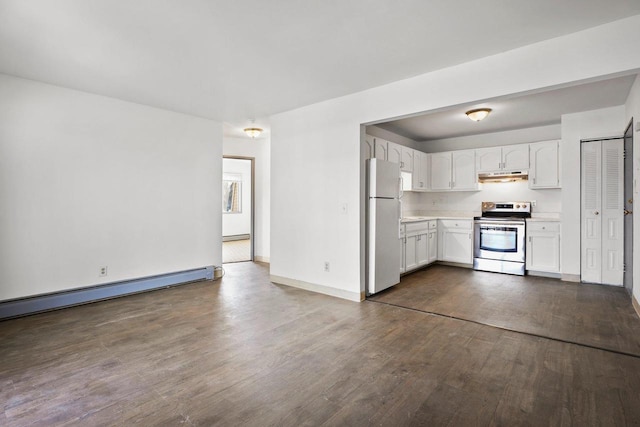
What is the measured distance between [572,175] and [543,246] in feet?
3.82

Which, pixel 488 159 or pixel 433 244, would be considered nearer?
pixel 488 159

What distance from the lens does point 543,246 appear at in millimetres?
5164

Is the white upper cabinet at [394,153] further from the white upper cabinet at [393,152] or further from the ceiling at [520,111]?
the ceiling at [520,111]

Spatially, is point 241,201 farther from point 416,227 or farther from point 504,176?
point 504,176

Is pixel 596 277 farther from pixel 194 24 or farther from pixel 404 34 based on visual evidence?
pixel 194 24

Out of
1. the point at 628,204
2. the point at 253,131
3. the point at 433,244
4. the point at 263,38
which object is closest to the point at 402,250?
the point at 433,244

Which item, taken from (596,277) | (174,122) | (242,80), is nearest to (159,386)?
(242,80)

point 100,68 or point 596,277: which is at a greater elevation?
point 100,68

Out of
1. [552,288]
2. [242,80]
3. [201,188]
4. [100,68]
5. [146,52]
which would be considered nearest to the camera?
[146,52]

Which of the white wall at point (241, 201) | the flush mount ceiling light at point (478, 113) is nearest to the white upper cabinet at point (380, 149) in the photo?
the flush mount ceiling light at point (478, 113)

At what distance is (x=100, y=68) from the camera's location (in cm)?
329

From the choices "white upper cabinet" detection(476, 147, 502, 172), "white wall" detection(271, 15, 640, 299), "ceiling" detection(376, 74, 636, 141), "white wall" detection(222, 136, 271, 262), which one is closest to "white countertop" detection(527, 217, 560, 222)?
"white upper cabinet" detection(476, 147, 502, 172)

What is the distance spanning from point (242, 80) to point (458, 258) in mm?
4777

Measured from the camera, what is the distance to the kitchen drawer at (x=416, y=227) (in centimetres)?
521
